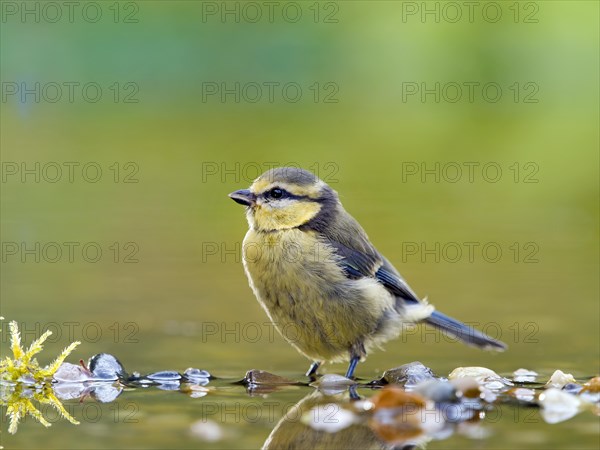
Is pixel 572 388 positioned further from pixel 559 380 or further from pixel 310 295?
pixel 310 295

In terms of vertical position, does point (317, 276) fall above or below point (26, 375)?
above

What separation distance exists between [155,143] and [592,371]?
1245cm

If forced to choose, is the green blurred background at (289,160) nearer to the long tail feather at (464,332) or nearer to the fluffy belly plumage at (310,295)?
the long tail feather at (464,332)

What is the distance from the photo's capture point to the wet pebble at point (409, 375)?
579 cm

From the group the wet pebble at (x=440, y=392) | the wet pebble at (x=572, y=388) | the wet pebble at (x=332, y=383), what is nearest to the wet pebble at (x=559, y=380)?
the wet pebble at (x=572, y=388)

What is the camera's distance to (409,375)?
580 cm

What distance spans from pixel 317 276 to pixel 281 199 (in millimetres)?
543

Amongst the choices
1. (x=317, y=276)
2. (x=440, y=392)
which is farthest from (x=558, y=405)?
(x=317, y=276)

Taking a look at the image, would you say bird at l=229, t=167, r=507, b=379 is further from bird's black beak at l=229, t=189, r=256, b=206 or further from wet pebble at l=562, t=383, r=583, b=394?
wet pebble at l=562, t=383, r=583, b=394

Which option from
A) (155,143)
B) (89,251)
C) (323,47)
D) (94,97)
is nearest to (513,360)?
(89,251)

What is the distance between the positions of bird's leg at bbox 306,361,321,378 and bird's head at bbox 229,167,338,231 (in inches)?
32.8

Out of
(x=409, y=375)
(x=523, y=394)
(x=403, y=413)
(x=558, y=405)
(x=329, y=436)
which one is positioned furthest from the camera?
(x=409, y=375)

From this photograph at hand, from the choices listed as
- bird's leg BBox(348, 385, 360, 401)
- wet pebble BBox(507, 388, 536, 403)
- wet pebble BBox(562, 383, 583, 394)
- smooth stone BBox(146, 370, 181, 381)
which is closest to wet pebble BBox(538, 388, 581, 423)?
wet pebble BBox(507, 388, 536, 403)

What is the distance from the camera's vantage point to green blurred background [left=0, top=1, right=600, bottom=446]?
7.42 metres
